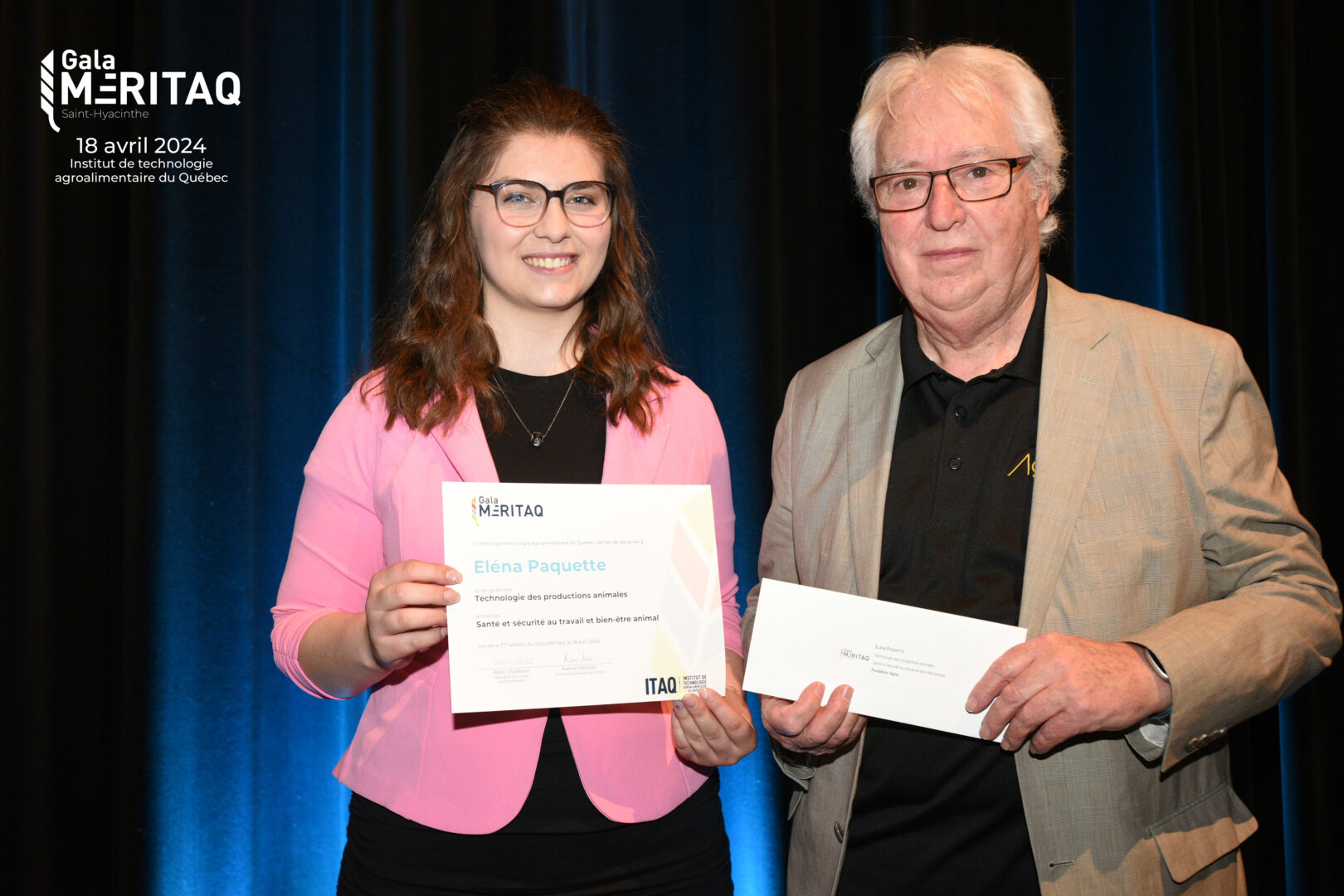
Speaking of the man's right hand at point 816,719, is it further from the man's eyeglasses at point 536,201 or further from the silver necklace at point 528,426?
the man's eyeglasses at point 536,201

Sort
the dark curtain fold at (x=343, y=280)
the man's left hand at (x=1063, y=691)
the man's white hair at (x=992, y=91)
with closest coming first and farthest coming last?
the man's left hand at (x=1063, y=691), the man's white hair at (x=992, y=91), the dark curtain fold at (x=343, y=280)

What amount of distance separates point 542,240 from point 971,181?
86 centimetres

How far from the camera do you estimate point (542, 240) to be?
1.81 metres

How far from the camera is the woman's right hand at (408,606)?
1469 mm

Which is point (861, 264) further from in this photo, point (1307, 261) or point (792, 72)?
point (1307, 261)

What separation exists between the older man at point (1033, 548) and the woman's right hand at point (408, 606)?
0.62m

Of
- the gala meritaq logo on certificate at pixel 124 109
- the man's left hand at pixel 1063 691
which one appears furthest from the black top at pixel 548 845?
the gala meritaq logo on certificate at pixel 124 109

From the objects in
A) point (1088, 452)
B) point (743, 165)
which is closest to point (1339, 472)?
point (1088, 452)

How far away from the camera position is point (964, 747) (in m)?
1.66

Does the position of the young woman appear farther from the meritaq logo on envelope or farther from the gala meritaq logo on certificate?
the gala meritaq logo on certificate

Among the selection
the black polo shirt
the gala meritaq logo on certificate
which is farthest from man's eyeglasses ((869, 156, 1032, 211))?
the gala meritaq logo on certificate

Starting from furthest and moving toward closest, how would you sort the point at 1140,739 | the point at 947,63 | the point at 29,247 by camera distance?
the point at 29,247, the point at 947,63, the point at 1140,739

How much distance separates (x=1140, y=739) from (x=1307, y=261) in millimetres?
2415

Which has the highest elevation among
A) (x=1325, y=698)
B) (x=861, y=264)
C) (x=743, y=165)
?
(x=743, y=165)
